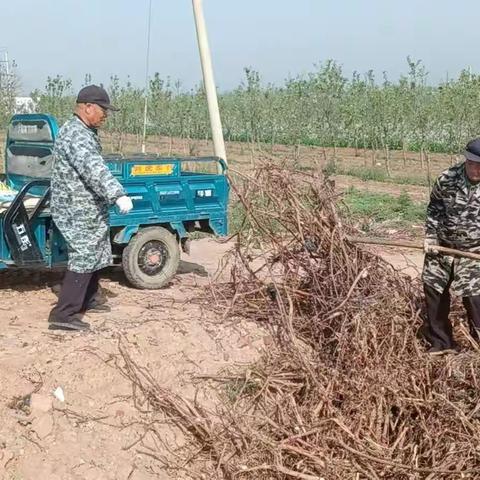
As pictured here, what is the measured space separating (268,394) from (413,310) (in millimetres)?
1409

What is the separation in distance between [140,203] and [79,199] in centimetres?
134

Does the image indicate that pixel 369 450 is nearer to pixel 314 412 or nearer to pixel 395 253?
pixel 314 412

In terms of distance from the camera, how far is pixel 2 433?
4.08m

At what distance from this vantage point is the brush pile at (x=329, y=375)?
4242 mm

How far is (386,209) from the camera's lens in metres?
13.2

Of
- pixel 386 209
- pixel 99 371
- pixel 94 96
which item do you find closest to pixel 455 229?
pixel 99 371

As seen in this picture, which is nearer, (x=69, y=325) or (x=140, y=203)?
(x=69, y=325)

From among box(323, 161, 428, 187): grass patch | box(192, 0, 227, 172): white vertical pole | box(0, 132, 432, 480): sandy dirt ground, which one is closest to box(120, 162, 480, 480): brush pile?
box(0, 132, 432, 480): sandy dirt ground

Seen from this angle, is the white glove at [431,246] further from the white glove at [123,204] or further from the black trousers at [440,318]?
the white glove at [123,204]

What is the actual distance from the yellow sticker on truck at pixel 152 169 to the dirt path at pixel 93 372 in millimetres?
1106

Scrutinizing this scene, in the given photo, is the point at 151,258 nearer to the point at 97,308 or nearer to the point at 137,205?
the point at 137,205

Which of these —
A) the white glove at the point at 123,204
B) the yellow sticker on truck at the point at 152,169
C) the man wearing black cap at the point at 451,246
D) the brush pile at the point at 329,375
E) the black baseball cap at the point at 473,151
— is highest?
the black baseball cap at the point at 473,151

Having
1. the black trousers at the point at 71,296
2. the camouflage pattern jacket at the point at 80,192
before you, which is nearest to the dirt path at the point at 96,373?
the black trousers at the point at 71,296

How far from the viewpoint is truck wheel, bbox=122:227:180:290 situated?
644 cm
